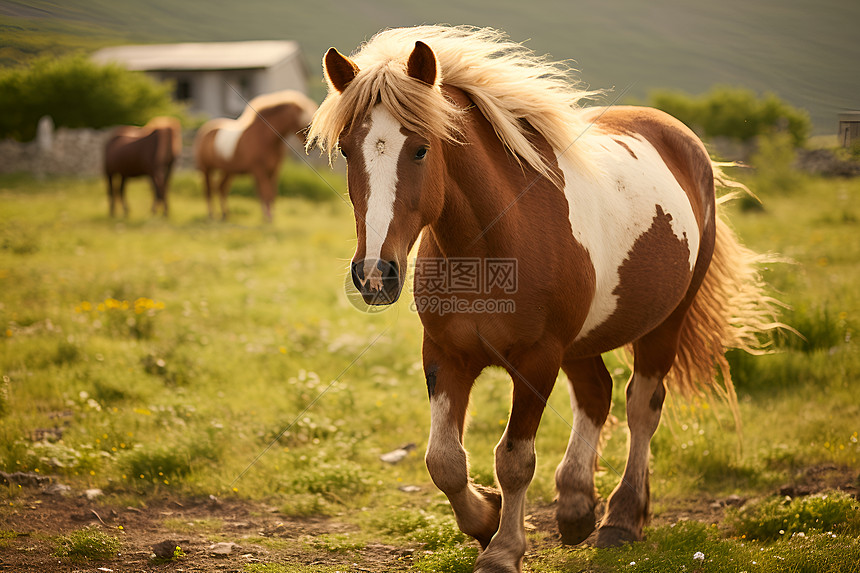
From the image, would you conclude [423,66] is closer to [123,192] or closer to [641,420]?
[641,420]

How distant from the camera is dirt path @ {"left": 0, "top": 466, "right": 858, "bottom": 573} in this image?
3.52 m

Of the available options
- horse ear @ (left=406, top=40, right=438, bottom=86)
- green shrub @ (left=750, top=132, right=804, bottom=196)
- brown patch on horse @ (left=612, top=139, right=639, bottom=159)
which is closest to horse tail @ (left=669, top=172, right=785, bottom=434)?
brown patch on horse @ (left=612, top=139, right=639, bottom=159)

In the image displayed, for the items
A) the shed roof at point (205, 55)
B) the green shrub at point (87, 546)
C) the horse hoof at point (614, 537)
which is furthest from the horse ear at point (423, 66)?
the shed roof at point (205, 55)

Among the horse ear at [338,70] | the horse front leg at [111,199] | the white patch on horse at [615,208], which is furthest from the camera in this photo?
the horse front leg at [111,199]

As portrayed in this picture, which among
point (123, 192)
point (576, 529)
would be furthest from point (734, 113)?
point (576, 529)

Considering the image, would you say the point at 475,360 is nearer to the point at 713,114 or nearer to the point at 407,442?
the point at 407,442

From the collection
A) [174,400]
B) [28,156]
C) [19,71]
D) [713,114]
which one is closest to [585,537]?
[174,400]

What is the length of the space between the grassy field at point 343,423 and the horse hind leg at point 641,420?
0.17 meters

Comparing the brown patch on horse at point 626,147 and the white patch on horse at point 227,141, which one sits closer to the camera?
the brown patch on horse at point 626,147

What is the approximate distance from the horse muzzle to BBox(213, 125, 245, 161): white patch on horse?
14.4 m

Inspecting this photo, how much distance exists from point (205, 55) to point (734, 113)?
28.0 meters

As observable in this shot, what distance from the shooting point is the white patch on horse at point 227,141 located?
16031mm

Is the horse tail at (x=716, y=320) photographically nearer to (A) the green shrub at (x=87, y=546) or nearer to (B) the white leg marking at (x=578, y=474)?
(B) the white leg marking at (x=578, y=474)

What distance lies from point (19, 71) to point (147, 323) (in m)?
2.88
